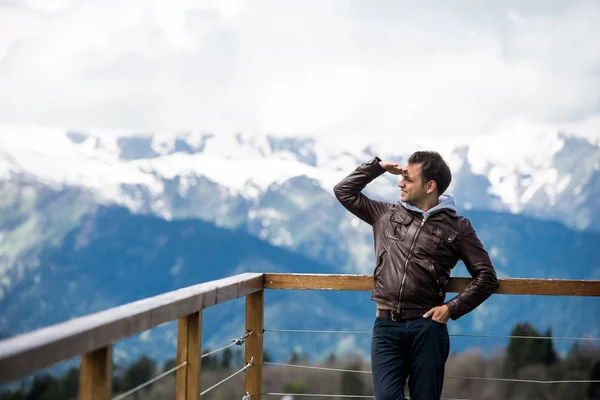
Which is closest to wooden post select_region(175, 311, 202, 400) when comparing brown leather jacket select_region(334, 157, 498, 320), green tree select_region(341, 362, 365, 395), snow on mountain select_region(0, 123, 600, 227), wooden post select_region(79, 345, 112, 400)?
wooden post select_region(79, 345, 112, 400)

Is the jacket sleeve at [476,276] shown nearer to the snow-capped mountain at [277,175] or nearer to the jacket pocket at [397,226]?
the jacket pocket at [397,226]

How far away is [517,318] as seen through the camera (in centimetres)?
7356

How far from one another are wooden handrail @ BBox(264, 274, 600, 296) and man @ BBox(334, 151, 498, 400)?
189 millimetres

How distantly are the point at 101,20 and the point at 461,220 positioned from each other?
83601mm

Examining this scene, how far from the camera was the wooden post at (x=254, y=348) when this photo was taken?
121 inches

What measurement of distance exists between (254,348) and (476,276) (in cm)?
89

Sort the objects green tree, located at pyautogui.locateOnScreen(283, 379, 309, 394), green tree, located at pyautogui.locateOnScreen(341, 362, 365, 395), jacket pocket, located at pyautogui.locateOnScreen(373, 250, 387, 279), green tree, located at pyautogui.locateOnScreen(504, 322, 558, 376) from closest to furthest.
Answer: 1. jacket pocket, located at pyautogui.locateOnScreen(373, 250, 387, 279)
2. green tree, located at pyautogui.locateOnScreen(283, 379, 309, 394)
3. green tree, located at pyautogui.locateOnScreen(504, 322, 558, 376)
4. green tree, located at pyautogui.locateOnScreen(341, 362, 365, 395)

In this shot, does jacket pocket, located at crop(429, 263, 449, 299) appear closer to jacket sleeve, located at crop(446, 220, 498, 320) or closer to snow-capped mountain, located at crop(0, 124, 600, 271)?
jacket sleeve, located at crop(446, 220, 498, 320)

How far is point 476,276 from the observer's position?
279 centimetres

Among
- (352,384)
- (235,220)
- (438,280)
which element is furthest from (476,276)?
(235,220)

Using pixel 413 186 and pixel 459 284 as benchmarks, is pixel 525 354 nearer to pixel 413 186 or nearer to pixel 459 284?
pixel 459 284

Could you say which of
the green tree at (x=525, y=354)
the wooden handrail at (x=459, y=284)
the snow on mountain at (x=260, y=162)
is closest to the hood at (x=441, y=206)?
the wooden handrail at (x=459, y=284)

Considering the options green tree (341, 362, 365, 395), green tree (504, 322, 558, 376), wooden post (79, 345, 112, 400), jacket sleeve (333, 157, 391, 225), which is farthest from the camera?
green tree (341, 362, 365, 395)

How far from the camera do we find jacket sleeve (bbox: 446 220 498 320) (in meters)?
2.73
